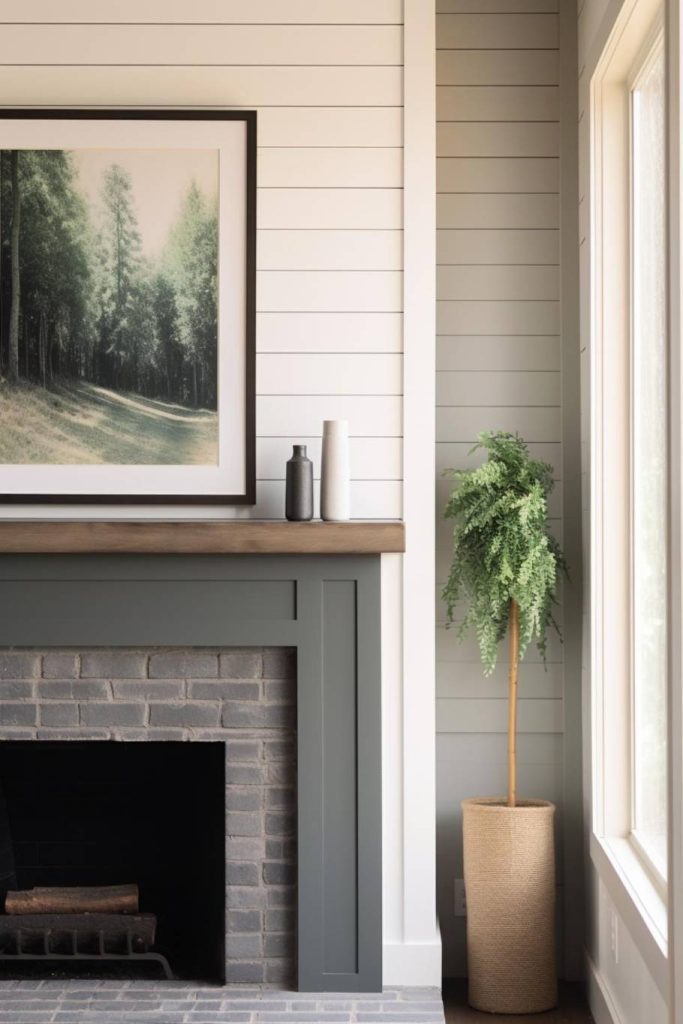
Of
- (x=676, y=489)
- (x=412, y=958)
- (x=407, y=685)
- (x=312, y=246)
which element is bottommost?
(x=412, y=958)

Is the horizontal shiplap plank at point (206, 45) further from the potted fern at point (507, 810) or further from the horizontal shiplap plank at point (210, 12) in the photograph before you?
the potted fern at point (507, 810)

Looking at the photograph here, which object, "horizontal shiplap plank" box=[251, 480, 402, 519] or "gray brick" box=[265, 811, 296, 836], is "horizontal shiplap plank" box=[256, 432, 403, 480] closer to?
"horizontal shiplap plank" box=[251, 480, 402, 519]

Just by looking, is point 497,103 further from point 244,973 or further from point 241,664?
point 244,973

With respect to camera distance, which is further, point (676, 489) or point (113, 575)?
point (113, 575)

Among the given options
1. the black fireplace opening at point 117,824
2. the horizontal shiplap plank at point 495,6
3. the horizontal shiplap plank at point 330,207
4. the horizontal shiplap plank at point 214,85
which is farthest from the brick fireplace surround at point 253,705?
the horizontal shiplap plank at point 495,6

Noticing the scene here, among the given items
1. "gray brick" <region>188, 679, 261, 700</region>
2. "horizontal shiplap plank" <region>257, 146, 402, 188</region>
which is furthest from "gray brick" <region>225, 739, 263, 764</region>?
"horizontal shiplap plank" <region>257, 146, 402, 188</region>

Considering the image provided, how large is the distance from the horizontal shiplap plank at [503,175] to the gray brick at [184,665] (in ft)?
5.23

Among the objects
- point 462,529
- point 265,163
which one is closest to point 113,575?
point 462,529

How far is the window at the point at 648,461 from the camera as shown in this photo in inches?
102

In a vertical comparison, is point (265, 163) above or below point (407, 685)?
above

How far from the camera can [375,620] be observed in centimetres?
286

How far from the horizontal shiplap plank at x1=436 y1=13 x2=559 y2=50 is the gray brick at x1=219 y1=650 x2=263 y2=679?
1.91m

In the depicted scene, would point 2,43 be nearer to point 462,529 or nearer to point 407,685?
point 462,529

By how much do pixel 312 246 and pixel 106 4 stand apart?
84 centimetres
